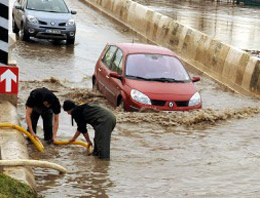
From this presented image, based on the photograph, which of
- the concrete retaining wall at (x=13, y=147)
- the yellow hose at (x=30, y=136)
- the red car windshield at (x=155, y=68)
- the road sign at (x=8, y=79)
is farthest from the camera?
the red car windshield at (x=155, y=68)

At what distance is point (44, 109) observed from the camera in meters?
12.3

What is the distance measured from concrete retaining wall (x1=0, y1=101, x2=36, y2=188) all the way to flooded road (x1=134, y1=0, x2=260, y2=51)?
57.6 ft

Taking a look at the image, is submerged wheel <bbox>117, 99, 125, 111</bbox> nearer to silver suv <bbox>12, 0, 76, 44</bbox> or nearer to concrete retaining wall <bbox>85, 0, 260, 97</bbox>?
concrete retaining wall <bbox>85, 0, 260, 97</bbox>

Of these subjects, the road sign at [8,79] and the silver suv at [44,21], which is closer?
the road sign at [8,79]

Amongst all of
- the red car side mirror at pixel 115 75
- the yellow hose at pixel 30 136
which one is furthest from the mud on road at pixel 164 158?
the red car side mirror at pixel 115 75

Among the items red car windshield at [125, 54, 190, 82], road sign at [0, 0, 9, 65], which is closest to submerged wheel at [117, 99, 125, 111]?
red car windshield at [125, 54, 190, 82]

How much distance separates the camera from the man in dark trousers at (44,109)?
11.8 metres

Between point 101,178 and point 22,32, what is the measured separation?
16.1 metres

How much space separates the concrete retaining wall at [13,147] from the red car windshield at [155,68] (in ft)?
11.6

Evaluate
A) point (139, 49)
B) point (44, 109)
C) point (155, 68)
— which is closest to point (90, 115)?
point (44, 109)

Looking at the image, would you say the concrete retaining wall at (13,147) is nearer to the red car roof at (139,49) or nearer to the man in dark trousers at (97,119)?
the man in dark trousers at (97,119)

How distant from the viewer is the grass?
8.29m

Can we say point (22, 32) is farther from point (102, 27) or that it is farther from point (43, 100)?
point (43, 100)

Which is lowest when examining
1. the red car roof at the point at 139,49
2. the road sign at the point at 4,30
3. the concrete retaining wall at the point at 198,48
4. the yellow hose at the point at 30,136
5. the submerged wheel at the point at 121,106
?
the concrete retaining wall at the point at 198,48
